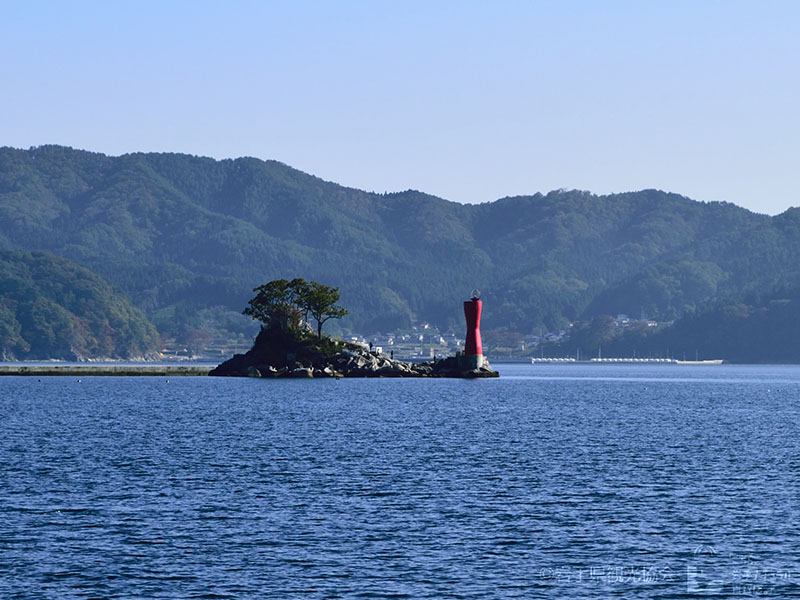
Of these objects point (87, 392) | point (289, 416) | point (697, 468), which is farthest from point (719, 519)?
point (87, 392)

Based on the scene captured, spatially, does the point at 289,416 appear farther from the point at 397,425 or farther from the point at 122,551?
the point at 122,551

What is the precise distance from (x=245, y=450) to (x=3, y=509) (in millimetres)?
32832

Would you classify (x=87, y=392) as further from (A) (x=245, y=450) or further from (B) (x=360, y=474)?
(B) (x=360, y=474)

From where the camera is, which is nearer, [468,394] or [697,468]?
[697,468]

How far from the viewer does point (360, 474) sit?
75750 mm

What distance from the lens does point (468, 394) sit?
602 feet

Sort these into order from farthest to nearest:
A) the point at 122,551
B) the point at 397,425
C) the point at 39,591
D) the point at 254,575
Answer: the point at 397,425, the point at 122,551, the point at 254,575, the point at 39,591

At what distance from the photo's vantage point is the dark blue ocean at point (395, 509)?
44.5 m

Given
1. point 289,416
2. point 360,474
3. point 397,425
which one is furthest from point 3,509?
point 289,416

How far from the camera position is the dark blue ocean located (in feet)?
146

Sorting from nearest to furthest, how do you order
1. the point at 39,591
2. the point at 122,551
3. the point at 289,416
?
the point at 39,591 → the point at 122,551 → the point at 289,416

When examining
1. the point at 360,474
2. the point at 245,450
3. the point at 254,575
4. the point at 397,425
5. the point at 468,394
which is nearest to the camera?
the point at 254,575

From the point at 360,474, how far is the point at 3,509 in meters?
23.6

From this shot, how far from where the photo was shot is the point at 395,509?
200 feet
